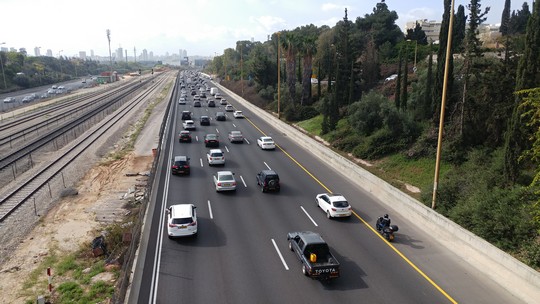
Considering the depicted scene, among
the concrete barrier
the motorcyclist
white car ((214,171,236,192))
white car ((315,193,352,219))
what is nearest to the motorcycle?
the motorcyclist

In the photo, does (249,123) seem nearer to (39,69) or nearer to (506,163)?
(506,163)

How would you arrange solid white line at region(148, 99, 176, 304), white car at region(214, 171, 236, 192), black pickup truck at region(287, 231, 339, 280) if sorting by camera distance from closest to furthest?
solid white line at region(148, 99, 176, 304) < black pickup truck at region(287, 231, 339, 280) < white car at region(214, 171, 236, 192)

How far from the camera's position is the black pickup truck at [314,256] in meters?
16.3

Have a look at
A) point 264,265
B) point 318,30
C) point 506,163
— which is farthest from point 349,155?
point 318,30

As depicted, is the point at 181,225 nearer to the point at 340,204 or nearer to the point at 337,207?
the point at 337,207

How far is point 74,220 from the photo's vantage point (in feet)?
86.0

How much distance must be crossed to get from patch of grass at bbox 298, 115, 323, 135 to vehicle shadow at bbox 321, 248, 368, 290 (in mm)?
→ 34106

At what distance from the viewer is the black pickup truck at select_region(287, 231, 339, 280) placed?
1633cm

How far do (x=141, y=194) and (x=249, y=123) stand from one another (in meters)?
32.7

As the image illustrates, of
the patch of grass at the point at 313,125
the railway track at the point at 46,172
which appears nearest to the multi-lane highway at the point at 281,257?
the railway track at the point at 46,172

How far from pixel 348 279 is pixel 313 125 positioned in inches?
1607

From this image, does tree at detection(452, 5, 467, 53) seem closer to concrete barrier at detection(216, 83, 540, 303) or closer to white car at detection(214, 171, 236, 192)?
concrete barrier at detection(216, 83, 540, 303)

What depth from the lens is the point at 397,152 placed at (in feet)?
121

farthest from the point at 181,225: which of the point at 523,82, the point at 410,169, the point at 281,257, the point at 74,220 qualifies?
the point at 410,169
